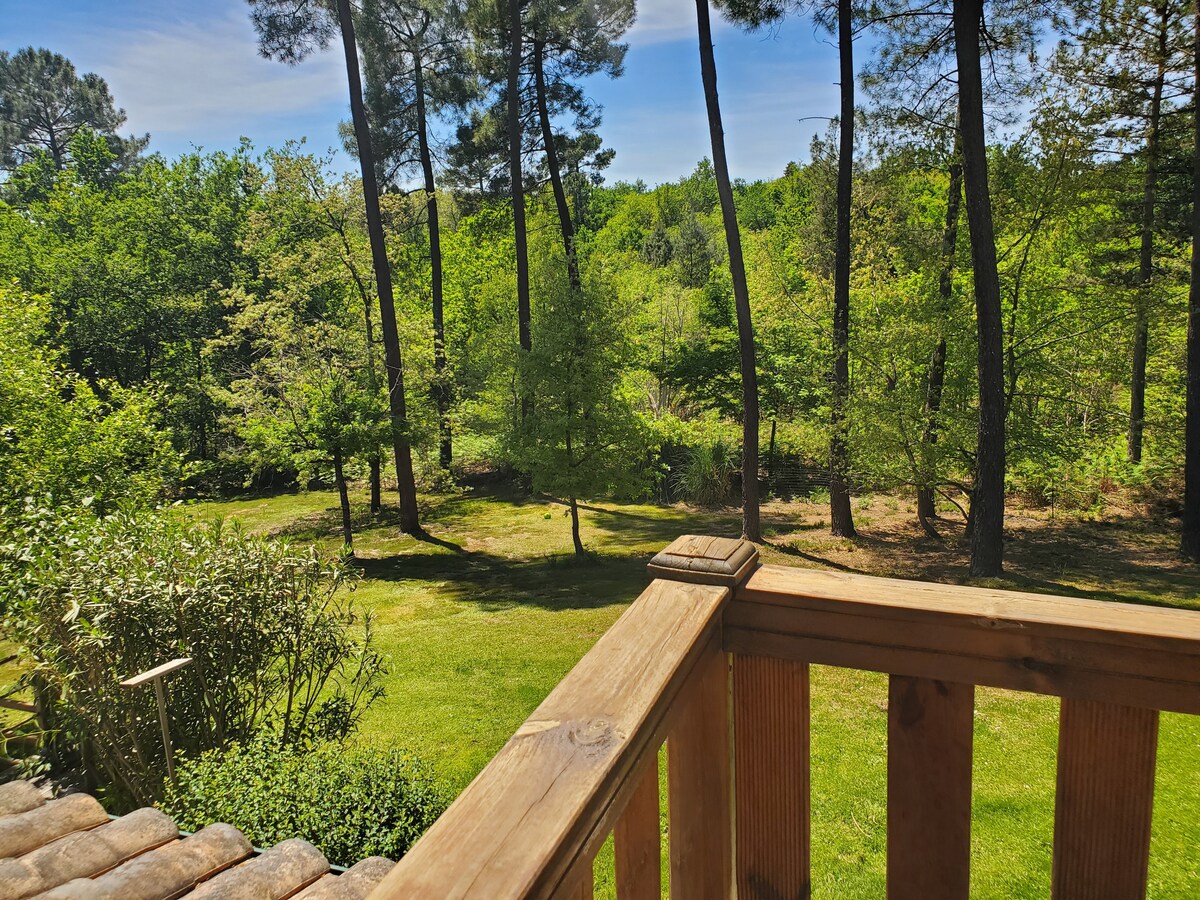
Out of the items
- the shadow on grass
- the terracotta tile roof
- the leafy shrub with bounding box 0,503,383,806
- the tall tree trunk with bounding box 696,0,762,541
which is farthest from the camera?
the tall tree trunk with bounding box 696,0,762,541

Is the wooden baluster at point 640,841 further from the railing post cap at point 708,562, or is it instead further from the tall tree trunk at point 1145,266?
the tall tree trunk at point 1145,266

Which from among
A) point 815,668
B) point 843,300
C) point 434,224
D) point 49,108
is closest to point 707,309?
point 434,224

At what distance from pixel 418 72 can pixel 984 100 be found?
534 inches

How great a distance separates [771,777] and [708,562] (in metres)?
0.34

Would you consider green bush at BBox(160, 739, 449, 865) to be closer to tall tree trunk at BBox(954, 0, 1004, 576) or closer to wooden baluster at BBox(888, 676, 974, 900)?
wooden baluster at BBox(888, 676, 974, 900)

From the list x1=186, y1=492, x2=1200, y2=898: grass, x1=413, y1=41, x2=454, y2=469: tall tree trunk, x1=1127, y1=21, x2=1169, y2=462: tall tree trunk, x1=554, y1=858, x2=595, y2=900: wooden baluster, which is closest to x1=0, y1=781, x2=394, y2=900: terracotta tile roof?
x1=186, y1=492, x2=1200, y2=898: grass

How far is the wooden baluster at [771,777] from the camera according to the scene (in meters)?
1.11

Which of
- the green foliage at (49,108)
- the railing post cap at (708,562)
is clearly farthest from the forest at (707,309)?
the green foliage at (49,108)

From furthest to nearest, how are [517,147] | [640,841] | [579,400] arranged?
[517,147]
[579,400]
[640,841]

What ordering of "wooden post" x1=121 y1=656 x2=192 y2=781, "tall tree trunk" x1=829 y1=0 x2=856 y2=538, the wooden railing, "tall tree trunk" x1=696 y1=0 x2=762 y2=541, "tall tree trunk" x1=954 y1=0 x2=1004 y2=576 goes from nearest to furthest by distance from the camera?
the wooden railing → "wooden post" x1=121 y1=656 x2=192 y2=781 → "tall tree trunk" x1=954 y1=0 x2=1004 y2=576 → "tall tree trunk" x1=696 y1=0 x2=762 y2=541 → "tall tree trunk" x1=829 y1=0 x2=856 y2=538

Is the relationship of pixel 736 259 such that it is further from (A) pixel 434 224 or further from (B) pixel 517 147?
(A) pixel 434 224

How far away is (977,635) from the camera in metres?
1.01

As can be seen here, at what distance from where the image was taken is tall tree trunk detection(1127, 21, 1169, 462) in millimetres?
10719

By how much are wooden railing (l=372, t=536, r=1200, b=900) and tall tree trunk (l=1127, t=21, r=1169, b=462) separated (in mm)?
11921
